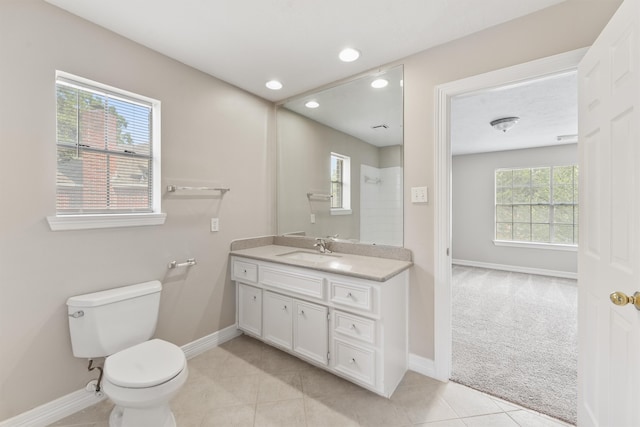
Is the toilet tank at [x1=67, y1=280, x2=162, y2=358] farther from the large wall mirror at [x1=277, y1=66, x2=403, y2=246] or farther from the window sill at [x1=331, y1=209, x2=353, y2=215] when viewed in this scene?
the window sill at [x1=331, y1=209, x2=353, y2=215]

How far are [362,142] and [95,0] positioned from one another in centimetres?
200

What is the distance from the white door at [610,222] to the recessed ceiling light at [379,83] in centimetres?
119

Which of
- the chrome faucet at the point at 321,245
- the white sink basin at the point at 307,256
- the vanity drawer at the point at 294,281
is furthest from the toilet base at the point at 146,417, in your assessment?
the chrome faucet at the point at 321,245

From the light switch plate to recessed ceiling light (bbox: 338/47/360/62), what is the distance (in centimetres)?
108

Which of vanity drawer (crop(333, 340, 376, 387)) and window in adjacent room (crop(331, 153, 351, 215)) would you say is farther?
window in adjacent room (crop(331, 153, 351, 215))

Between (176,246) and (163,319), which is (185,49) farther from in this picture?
(163,319)

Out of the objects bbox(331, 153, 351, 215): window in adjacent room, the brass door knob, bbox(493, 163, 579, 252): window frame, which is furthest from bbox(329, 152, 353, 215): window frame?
bbox(493, 163, 579, 252): window frame

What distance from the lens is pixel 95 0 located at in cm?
154

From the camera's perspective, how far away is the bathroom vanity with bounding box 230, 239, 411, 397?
1729 mm

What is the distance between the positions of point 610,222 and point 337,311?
1.46 metres

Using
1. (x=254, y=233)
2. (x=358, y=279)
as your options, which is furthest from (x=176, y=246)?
(x=358, y=279)

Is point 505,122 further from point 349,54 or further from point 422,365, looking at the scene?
point 422,365

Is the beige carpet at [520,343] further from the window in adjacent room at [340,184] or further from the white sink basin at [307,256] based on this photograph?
the window in adjacent room at [340,184]

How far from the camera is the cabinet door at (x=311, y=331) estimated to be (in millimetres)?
1947
